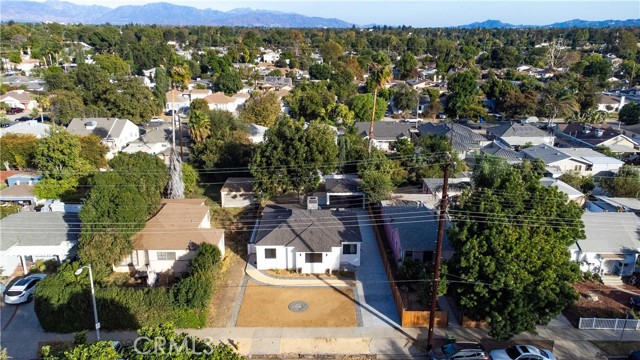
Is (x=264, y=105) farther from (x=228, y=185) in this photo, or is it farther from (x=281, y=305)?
(x=281, y=305)

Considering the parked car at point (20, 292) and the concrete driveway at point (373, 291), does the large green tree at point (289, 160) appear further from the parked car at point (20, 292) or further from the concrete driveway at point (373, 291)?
the parked car at point (20, 292)

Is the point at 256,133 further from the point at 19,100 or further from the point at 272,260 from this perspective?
the point at 19,100

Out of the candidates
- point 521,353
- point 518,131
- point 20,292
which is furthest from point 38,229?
point 518,131

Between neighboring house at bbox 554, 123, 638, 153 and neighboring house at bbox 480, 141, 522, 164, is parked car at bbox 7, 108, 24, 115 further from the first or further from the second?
neighboring house at bbox 554, 123, 638, 153

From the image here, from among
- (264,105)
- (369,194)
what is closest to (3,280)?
(369,194)

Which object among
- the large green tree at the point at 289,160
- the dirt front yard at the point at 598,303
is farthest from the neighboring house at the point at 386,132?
the dirt front yard at the point at 598,303
